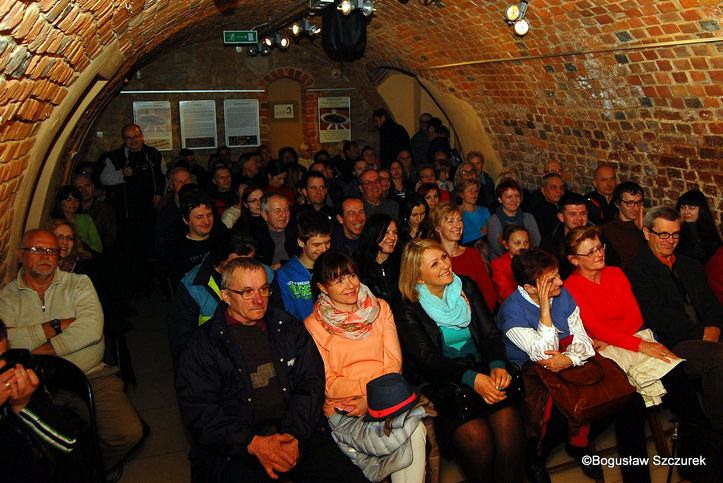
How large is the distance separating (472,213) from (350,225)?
1.59 meters

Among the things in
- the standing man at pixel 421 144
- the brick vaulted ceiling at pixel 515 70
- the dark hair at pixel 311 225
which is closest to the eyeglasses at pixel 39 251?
the brick vaulted ceiling at pixel 515 70

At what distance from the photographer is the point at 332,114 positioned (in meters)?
13.9

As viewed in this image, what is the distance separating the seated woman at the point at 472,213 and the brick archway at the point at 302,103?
24.7ft

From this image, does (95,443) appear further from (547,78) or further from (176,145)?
(176,145)

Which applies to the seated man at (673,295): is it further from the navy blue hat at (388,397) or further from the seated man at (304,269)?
the seated man at (304,269)

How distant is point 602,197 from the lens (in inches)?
277

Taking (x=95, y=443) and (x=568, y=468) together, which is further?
(x=568, y=468)

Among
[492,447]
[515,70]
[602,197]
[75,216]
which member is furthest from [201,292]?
[515,70]

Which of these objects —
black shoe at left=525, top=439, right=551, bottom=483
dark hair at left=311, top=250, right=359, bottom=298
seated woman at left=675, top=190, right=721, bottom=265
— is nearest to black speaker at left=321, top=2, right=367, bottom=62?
seated woman at left=675, top=190, right=721, bottom=265

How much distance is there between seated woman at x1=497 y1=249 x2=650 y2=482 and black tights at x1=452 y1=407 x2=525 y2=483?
19 centimetres

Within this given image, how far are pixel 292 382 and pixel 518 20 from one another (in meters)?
4.71

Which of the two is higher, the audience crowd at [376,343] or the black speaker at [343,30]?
the black speaker at [343,30]

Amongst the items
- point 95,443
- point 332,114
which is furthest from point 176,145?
point 95,443

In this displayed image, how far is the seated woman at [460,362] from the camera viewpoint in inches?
146
